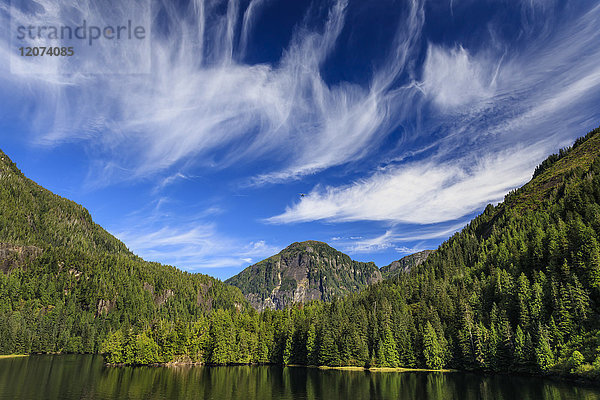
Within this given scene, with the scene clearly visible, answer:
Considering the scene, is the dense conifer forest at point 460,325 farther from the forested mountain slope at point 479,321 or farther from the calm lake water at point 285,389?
the calm lake water at point 285,389

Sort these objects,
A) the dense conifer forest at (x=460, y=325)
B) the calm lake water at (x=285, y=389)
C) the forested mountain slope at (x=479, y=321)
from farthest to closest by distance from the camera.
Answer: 1. the dense conifer forest at (x=460, y=325)
2. the forested mountain slope at (x=479, y=321)
3. the calm lake water at (x=285, y=389)

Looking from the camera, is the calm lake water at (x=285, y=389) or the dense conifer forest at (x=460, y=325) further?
the dense conifer forest at (x=460, y=325)

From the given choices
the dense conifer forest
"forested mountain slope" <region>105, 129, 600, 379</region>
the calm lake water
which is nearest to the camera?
the calm lake water

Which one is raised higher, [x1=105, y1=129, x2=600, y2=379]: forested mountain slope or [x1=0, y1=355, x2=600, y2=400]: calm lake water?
[x1=105, y1=129, x2=600, y2=379]: forested mountain slope

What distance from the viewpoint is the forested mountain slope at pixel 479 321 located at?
324 feet

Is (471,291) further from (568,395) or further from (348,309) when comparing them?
(568,395)

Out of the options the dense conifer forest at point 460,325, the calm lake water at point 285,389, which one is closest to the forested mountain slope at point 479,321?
the dense conifer forest at point 460,325

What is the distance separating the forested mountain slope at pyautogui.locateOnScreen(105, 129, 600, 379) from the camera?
9888 cm

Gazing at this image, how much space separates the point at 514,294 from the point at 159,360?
157465 millimetres

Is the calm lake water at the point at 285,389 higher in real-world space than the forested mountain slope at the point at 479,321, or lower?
lower

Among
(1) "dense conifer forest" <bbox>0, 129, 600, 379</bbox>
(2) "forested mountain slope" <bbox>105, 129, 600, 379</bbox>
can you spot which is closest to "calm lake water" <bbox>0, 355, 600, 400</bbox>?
(2) "forested mountain slope" <bbox>105, 129, 600, 379</bbox>

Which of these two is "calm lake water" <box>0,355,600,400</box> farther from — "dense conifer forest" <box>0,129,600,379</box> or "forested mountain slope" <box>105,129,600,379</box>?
"dense conifer forest" <box>0,129,600,379</box>

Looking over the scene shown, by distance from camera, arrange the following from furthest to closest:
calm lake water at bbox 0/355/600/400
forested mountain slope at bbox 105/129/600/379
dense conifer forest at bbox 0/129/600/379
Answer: dense conifer forest at bbox 0/129/600/379 < forested mountain slope at bbox 105/129/600/379 < calm lake water at bbox 0/355/600/400

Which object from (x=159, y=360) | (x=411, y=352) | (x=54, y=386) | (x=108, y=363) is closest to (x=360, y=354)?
(x=411, y=352)
